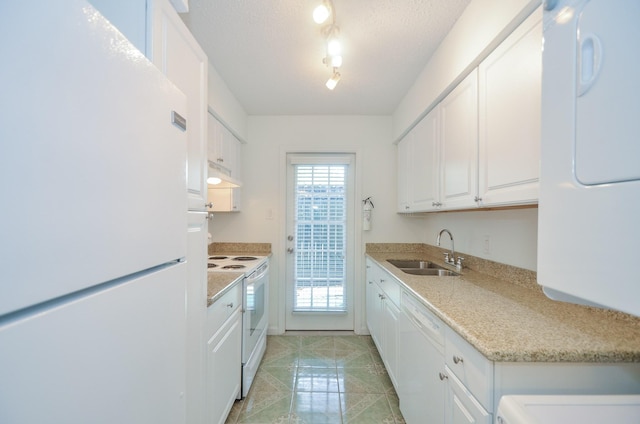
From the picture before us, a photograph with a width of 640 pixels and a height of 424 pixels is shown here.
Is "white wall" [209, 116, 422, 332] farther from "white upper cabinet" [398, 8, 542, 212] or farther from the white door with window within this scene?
"white upper cabinet" [398, 8, 542, 212]

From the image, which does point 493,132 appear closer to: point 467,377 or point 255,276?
point 467,377

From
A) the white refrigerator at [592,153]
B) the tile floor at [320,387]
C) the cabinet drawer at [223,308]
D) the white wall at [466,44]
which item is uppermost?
the white wall at [466,44]

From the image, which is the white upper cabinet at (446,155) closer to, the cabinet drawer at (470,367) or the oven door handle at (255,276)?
the cabinet drawer at (470,367)

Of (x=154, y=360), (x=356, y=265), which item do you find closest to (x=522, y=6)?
(x=154, y=360)

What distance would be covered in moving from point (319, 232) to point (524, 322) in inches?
89.4

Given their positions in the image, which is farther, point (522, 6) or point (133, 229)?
point (522, 6)

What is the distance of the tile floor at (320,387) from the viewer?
5.81 ft

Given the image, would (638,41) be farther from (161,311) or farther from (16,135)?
(161,311)

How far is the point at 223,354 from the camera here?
1533 mm

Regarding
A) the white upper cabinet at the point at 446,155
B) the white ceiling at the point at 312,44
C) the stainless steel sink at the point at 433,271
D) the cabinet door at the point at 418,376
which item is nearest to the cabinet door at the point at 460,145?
the white upper cabinet at the point at 446,155

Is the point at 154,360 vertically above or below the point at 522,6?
below

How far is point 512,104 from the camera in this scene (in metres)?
1.19

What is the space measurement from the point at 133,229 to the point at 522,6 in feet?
5.24

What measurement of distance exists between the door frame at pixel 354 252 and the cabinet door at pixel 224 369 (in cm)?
120
